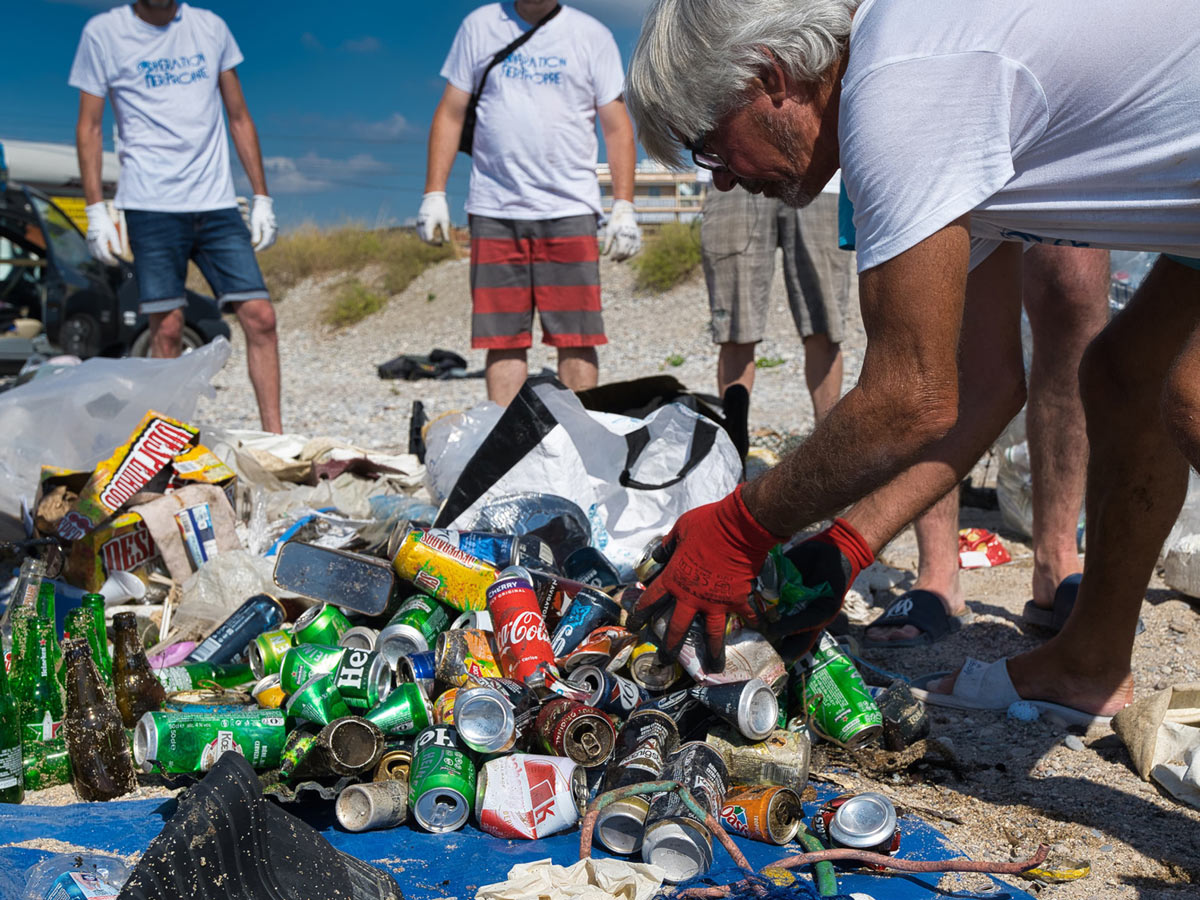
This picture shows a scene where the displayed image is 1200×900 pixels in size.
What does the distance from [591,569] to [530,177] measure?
2288mm

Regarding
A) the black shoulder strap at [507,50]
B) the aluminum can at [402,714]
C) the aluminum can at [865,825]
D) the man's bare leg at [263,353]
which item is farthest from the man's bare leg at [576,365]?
the aluminum can at [865,825]

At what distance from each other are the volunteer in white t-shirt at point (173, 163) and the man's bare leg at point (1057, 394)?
336 centimetres

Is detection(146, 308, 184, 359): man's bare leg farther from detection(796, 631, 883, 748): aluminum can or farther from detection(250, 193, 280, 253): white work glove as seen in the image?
detection(796, 631, 883, 748): aluminum can

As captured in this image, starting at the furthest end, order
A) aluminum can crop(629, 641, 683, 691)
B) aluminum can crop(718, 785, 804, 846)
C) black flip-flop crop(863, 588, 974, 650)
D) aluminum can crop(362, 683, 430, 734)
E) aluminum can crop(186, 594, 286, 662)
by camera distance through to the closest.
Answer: black flip-flop crop(863, 588, 974, 650)
aluminum can crop(186, 594, 286, 662)
aluminum can crop(629, 641, 683, 691)
aluminum can crop(362, 683, 430, 734)
aluminum can crop(718, 785, 804, 846)

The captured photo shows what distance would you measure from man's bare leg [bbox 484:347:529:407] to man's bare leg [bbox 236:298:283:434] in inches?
42.7

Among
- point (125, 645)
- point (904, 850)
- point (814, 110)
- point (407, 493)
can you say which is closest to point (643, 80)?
point (814, 110)

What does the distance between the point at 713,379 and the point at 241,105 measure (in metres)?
5.24

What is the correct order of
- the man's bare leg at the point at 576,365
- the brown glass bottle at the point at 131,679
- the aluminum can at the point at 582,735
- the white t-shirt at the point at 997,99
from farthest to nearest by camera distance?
1. the man's bare leg at the point at 576,365
2. the brown glass bottle at the point at 131,679
3. the aluminum can at the point at 582,735
4. the white t-shirt at the point at 997,99

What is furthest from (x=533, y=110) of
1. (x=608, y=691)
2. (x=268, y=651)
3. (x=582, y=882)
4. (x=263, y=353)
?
(x=582, y=882)

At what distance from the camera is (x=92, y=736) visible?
2.21 metres

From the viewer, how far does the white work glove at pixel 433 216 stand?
16.2 feet

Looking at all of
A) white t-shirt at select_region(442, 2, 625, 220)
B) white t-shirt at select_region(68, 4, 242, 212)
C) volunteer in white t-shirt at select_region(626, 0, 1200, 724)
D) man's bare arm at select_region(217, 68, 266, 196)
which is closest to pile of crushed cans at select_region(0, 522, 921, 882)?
volunteer in white t-shirt at select_region(626, 0, 1200, 724)

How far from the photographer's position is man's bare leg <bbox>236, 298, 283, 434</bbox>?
4781 millimetres

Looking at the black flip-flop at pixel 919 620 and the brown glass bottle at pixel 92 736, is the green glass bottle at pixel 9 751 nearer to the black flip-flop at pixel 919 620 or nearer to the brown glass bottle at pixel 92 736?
the brown glass bottle at pixel 92 736
